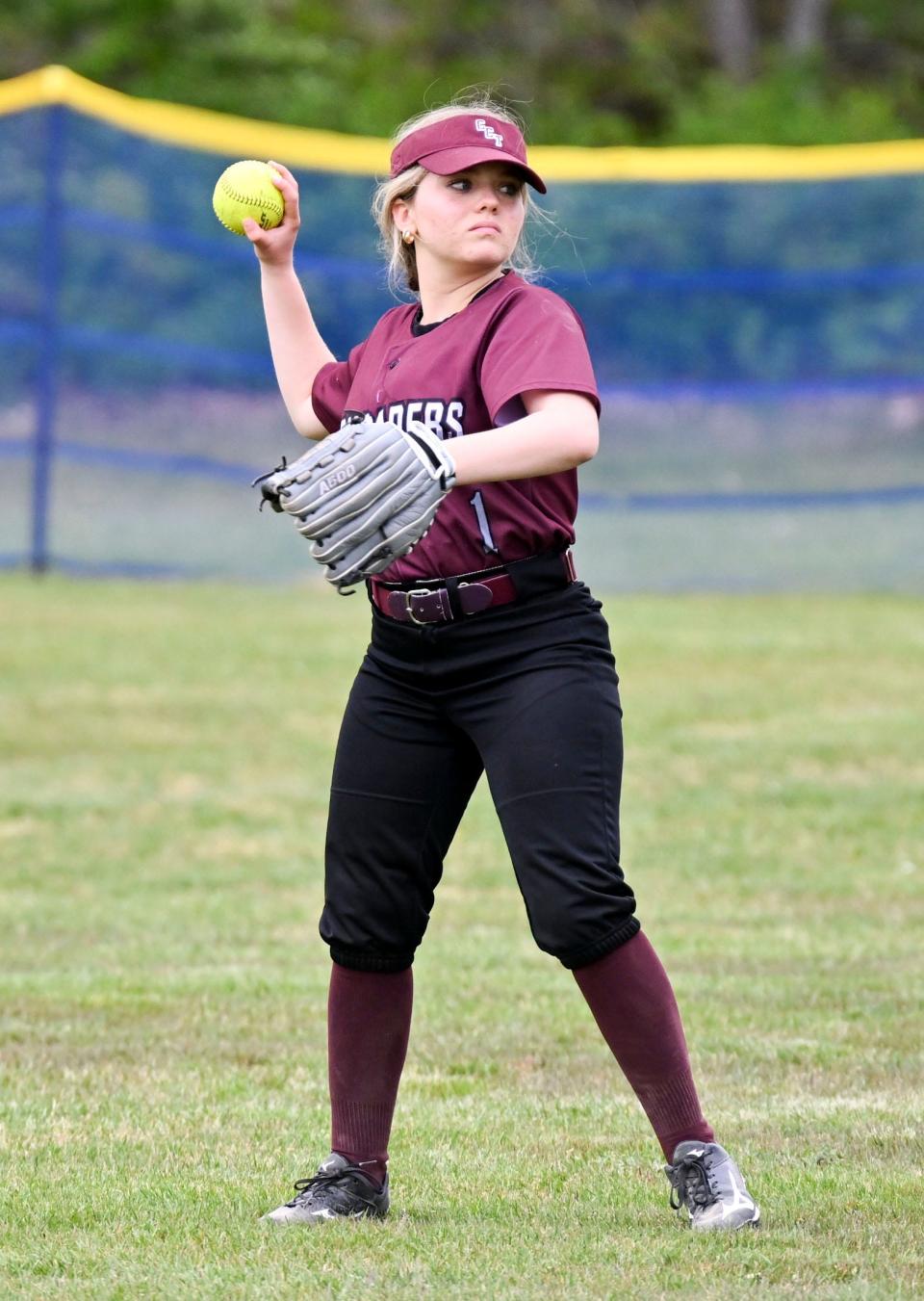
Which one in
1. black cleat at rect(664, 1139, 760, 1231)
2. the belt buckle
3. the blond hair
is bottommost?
black cleat at rect(664, 1139, 760, 1231)

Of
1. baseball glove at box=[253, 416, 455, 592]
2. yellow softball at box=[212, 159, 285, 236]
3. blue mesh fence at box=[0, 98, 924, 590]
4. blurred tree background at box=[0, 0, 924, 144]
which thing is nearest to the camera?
baseball glove at box=[253, 416, 455, 592]

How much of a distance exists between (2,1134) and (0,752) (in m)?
5.29

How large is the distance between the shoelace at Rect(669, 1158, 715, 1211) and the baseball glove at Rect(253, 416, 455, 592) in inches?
45.3

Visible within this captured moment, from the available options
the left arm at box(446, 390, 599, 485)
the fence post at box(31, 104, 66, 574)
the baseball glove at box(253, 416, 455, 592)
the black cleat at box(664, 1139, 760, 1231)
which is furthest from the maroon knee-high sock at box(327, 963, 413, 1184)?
the fence post at box(31, 104, 66, 574)

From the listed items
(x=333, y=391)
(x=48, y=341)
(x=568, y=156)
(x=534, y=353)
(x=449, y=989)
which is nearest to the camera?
(x=534, y=353)

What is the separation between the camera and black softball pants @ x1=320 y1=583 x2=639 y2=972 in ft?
11.1

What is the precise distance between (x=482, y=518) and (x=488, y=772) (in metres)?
0.43

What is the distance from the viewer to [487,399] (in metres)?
3.37

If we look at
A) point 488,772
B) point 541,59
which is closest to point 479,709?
point 488,772

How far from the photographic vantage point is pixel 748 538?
1461 cm

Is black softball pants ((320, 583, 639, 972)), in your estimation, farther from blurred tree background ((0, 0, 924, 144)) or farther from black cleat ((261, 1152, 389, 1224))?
blurred tree background ((0, 0, 924, 144))

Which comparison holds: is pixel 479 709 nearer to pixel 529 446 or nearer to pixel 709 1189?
pixel 529 446

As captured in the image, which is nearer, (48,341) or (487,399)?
(487,399)

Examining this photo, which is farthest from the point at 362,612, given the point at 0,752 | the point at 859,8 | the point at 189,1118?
the point at 859,8
